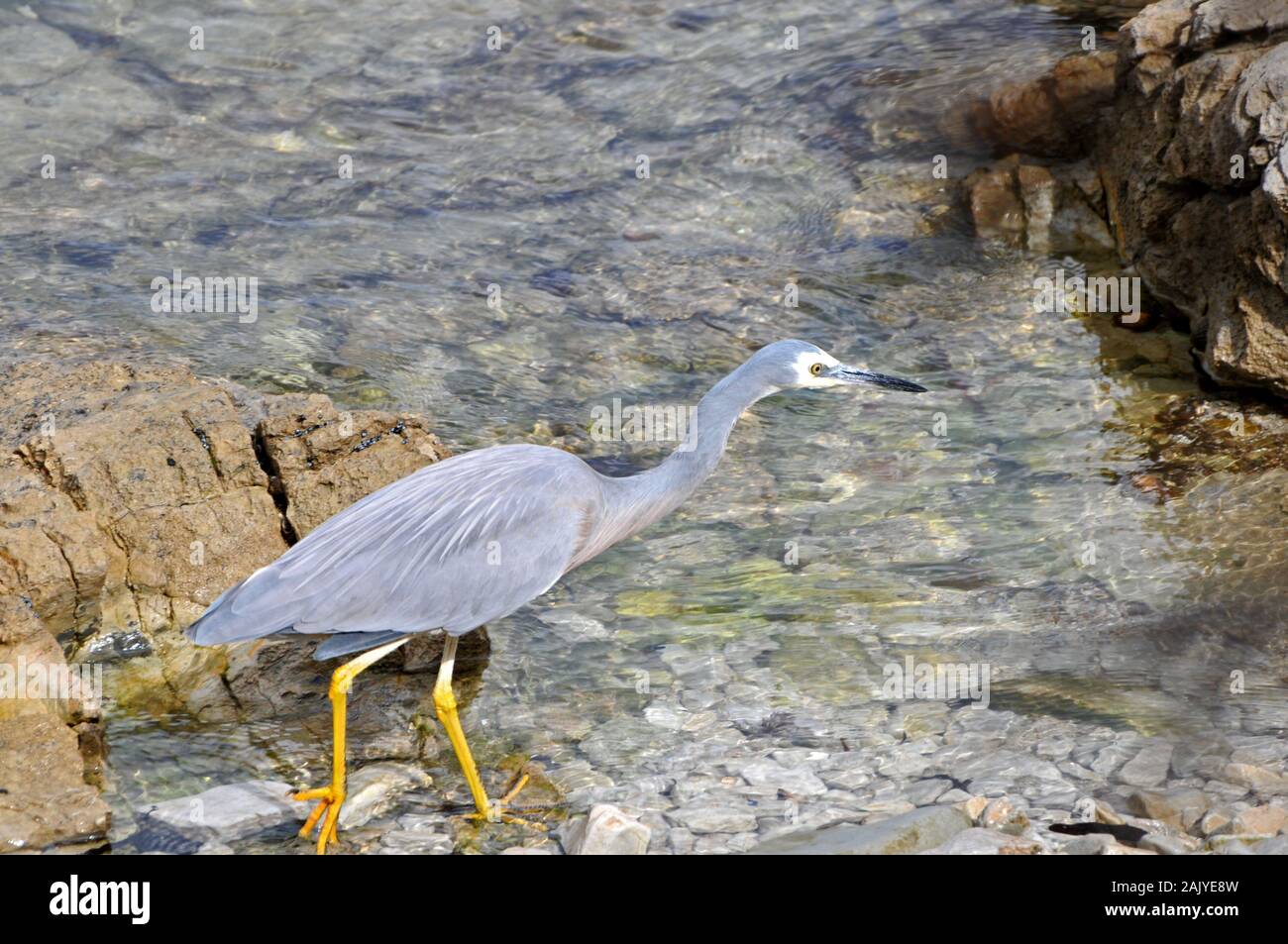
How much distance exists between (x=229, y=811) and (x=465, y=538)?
140 cm

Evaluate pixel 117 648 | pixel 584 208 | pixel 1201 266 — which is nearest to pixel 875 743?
pixel 117 648

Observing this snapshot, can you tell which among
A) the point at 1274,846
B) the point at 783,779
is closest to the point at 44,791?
the point at 783,779

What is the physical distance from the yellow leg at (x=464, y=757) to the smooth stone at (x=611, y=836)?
1.31 feet

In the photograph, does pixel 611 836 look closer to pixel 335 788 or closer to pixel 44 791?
pixel 335 788

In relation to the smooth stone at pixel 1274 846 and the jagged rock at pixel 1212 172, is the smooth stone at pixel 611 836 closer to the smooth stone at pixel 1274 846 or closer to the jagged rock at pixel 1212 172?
the smooth stone at pixel 1274 846

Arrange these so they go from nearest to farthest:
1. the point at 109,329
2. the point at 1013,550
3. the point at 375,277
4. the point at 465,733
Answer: the point at 465,733 → the point at 1013,550 → the point at 109,329 → the point at 375,277

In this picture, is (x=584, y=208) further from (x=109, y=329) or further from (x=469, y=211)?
(x=109, y=329)

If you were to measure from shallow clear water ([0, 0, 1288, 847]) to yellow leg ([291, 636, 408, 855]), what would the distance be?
1.23ft

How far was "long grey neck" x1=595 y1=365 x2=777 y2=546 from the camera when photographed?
6379 mm

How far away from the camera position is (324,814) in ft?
18.0

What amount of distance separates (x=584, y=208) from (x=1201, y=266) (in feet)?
15.5

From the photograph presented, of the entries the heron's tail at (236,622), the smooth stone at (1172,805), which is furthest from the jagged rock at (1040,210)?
the heron's tail at (236,622)

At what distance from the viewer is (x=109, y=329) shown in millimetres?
8812

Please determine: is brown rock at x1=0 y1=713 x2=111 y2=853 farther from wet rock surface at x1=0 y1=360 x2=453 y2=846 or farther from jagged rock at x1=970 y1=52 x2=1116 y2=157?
jagged rock at x1=970 y1=52 x2=1116 y2=157
